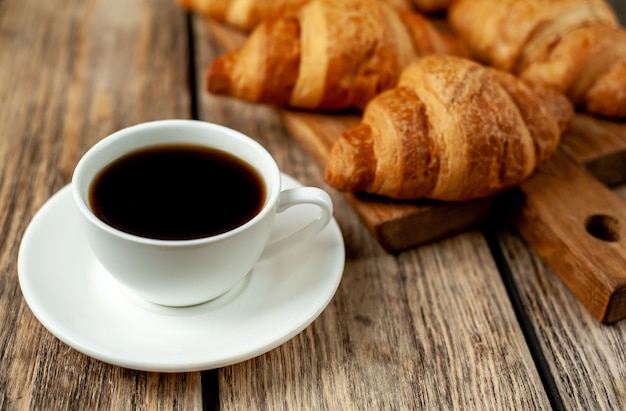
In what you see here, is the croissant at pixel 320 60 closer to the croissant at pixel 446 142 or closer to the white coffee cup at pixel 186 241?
the croissant at pixel 446 142

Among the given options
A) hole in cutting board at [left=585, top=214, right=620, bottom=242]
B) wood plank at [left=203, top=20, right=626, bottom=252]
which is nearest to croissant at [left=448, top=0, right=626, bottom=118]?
wood plank at [left=203, top=20, right=626, bottom=252]

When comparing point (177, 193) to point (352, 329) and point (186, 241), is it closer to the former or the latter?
point (186, 241)

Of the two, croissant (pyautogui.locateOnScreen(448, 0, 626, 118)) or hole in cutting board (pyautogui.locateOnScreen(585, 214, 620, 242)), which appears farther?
croissant (pyautogui.locateOnScreen(448, 0, 626, 118))

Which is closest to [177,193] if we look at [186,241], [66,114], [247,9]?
[186,241]

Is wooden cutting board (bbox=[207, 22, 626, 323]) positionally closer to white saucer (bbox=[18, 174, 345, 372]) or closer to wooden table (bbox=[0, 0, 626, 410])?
wooden table (bbox=[0, 0, 626, 410])

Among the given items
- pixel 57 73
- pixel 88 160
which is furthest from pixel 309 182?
pixel 57 73

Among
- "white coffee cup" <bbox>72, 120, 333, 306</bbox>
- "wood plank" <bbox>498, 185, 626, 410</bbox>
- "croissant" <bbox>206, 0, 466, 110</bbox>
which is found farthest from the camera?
"croissant" <bbox>206, 0, 466, 110</bbox>

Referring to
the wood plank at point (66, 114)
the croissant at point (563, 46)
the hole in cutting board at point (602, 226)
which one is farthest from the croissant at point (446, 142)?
the wood plank at point (66, 114)
